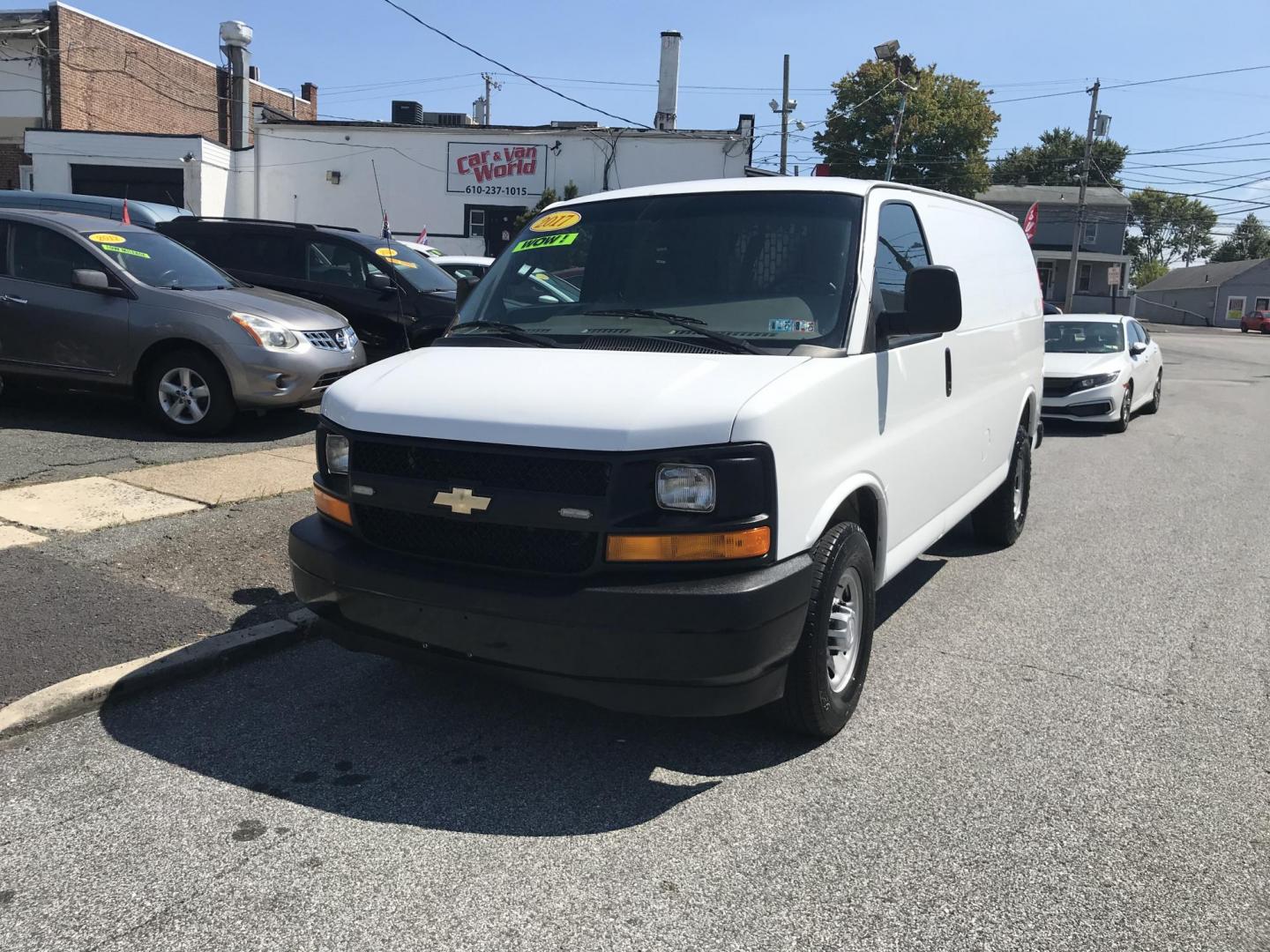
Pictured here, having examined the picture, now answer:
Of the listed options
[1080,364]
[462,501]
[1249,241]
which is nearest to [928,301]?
[462,501]

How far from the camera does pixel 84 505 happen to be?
21.2 feet

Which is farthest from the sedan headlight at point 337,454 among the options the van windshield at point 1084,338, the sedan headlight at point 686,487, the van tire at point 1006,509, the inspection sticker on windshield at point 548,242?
the van windshield at point 1084,338

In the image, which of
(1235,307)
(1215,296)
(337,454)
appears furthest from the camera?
(1215,296)

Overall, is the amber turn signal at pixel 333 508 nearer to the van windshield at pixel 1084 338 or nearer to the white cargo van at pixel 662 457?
the white cargo van at pixel 662 457

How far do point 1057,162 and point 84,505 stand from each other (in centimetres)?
8959

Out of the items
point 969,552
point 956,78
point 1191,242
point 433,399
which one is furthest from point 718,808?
point 1191,242

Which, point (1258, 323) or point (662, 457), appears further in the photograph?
point (1258, 323)

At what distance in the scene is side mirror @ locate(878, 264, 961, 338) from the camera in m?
4.26

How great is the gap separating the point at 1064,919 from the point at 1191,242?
14016cm

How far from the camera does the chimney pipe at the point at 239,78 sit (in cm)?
3341

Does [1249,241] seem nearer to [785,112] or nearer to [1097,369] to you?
[785,112]

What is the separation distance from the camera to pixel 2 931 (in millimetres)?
2732

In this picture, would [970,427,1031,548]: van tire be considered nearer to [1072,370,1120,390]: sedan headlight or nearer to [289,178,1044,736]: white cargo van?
[289,178,1044,736]: white cargo van

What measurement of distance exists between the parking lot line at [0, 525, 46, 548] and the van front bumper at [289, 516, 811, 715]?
3.05 m
